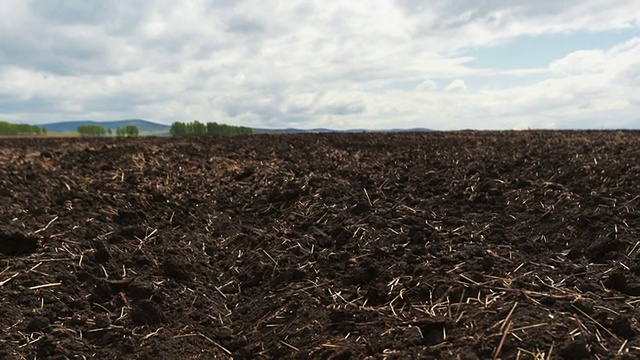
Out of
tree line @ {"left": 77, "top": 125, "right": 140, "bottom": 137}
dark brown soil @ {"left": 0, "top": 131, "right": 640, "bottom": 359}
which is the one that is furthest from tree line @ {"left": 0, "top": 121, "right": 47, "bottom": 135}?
dark brown soil @ {"left": 0, "top": 131, "right": 640, "bottom": 359}

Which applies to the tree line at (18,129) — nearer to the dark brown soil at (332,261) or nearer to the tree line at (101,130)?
the tree line at (101,130)

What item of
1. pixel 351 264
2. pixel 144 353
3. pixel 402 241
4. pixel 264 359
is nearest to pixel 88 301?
pixel 144 353

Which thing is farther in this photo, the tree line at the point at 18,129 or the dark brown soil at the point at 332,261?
the tree line at the point at 18,129

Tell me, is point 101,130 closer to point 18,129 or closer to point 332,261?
point 18,129

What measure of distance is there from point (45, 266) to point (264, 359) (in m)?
2.49

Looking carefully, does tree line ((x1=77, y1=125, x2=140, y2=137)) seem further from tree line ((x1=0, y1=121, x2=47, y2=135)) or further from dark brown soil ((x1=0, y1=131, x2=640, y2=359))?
dark brown soil ((x1=0, y1=131, x2=640, y2=359))

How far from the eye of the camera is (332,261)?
17.5 feet

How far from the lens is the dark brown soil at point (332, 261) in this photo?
149 inches

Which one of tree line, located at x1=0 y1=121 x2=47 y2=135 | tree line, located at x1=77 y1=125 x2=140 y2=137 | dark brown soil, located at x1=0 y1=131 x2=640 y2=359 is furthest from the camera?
tree line, located at x1=0 y1=121 x2=47 y2=135

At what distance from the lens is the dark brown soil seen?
12.4 feet

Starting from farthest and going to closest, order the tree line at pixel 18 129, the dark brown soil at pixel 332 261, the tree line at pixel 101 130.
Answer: the tree line at pixel 18 129, the tree line at pixel 101 130, the dark brown soil at pixel 332 261

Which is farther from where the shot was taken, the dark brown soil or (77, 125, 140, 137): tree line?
(77, 125, 140, 137): tree line

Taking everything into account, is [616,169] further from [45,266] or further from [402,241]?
[45,266]

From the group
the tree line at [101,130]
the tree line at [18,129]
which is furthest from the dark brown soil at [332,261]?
the tree line at [18,129]
